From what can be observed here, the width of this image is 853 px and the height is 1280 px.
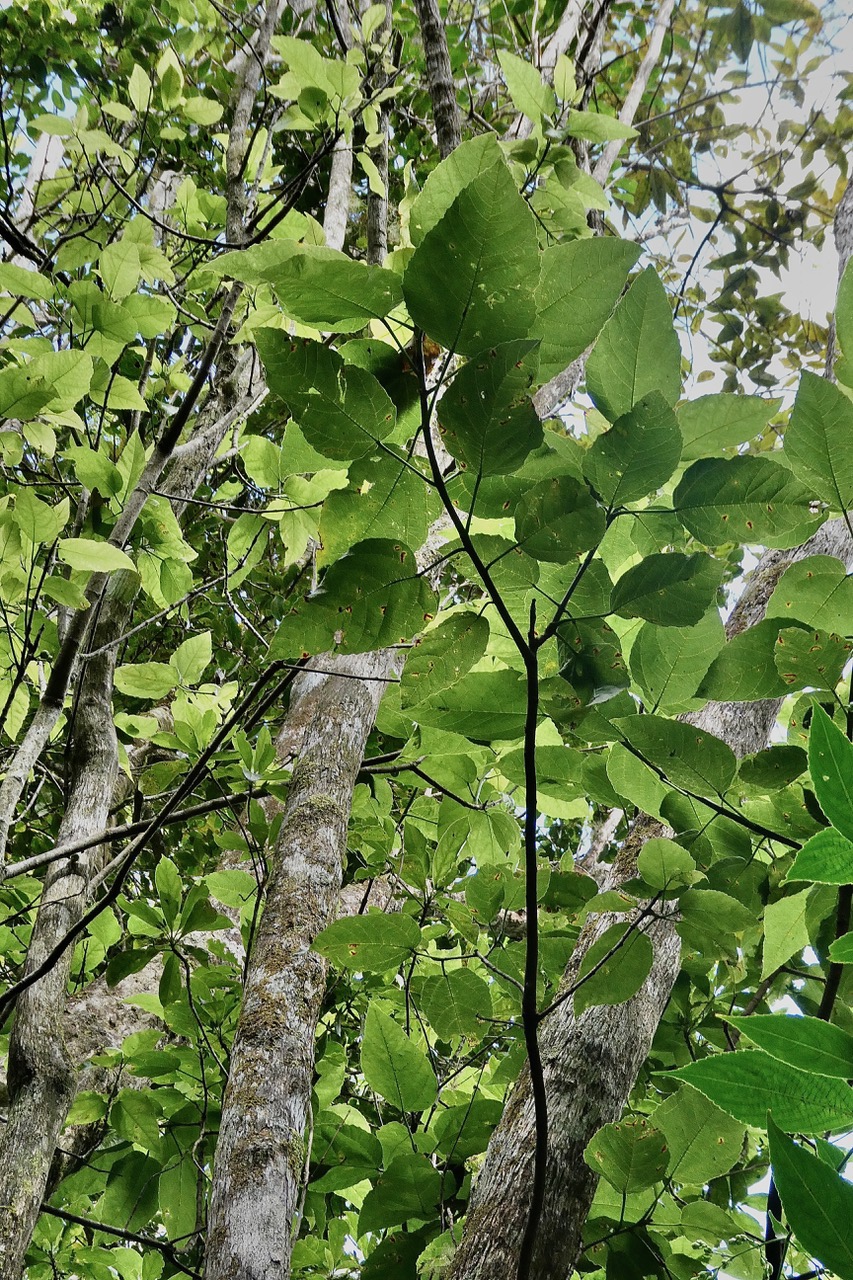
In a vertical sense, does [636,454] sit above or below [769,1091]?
above

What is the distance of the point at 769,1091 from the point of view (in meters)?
0.37

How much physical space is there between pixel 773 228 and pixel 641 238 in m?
0.62

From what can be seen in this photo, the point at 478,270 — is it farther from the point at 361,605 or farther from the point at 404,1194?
the point at 404,1194

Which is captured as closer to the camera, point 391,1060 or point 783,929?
point 783,929

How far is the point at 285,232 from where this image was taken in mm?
2010

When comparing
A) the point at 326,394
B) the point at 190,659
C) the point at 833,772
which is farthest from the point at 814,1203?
the point at 190,659

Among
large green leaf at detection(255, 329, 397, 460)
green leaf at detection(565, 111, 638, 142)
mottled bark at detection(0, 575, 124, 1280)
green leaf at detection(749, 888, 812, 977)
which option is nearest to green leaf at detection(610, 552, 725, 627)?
large green leaf at detection(255, 329, 397, 460)

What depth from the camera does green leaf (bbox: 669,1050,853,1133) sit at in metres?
0.36

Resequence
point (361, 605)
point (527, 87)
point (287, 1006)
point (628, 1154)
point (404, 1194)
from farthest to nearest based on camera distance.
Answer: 1. point (287, 1006)
2. point (527, 87)
3. point (404, 1194)
4. point (628, 1154)
5. point (361, 605)

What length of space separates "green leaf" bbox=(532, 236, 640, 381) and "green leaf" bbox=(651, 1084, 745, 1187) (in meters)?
0.80

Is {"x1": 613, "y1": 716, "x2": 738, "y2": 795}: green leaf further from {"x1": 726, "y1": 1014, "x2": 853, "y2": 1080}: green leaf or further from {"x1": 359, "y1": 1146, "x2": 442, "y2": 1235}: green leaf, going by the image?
{"x1": 359, "y1": 1146, "x2": 442, "y2": 1235}: green leaf

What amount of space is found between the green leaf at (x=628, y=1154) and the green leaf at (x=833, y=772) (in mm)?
674

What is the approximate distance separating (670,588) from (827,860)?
29cm

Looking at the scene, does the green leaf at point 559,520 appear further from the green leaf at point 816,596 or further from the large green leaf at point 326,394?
the green leaf at point 816,596
